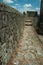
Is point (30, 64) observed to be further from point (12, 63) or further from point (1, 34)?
point (1, 34)

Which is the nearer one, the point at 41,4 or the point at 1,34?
the point at 1,34

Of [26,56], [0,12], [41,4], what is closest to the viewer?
[0,12]

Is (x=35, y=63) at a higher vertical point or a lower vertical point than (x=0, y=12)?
lower

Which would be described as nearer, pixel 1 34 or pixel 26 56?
pixel 1 34

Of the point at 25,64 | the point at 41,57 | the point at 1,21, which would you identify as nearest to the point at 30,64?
the point at 25,64

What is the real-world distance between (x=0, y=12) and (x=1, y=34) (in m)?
0.57

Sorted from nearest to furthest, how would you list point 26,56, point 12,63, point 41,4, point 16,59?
point 12,63, point 16,59, point 26,56, point 41,4

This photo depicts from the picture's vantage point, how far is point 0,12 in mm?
3271

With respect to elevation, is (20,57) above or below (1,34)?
below

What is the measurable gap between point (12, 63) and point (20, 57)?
0.66m

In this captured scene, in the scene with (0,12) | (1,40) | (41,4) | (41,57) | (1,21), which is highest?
(41,4)

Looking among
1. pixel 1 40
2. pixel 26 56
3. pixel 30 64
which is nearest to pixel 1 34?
pixel 1 40

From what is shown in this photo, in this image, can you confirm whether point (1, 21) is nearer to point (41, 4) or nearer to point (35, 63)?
point (35, 63)

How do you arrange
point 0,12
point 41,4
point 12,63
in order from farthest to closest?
point 41,4
point 12,63
point 0,12
